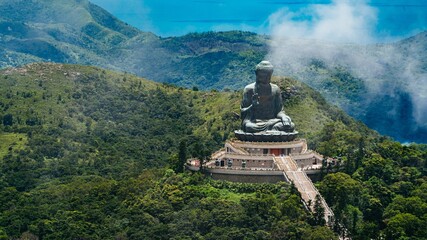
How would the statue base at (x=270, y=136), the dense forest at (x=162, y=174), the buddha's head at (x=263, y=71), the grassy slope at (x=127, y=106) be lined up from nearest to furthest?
the dense forest at (x=162, y=174), the statue base at (x=270, y=136), the buddha's head at (x=263, y=71), the grassy slope at (x=127, y=106)

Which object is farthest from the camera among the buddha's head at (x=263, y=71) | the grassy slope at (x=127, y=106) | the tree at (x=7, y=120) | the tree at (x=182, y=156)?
the grassy slope at (x=127, y=106)

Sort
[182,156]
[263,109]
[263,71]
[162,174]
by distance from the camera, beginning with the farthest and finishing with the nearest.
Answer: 1. [263,109]
2. [263,71]
3. [162,174]
4. [182,156]

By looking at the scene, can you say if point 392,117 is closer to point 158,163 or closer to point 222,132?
point 222,132


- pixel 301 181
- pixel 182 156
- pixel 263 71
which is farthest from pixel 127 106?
pixel 301 181

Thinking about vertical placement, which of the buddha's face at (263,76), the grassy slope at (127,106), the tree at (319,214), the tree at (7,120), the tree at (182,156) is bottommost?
the tree at (319,214)

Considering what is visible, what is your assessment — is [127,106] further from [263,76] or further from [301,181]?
[301,181]

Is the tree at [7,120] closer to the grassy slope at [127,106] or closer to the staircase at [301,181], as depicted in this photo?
the grassy slope at [127,106]

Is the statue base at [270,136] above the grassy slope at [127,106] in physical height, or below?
below

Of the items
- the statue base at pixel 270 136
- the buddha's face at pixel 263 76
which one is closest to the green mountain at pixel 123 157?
the statue base at pixel 270 136
